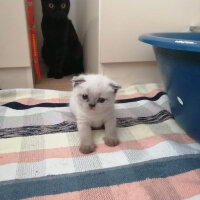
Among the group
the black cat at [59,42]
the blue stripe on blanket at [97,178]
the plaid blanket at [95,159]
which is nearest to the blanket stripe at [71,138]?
the plaid blanket at [95,159]

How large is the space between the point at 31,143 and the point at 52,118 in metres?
0.19

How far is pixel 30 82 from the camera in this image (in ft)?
4.46

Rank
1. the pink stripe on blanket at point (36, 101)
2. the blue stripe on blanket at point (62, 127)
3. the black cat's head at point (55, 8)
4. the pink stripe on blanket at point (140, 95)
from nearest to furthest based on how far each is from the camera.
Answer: the blue stripe on blanket at point (62, 127)
the pink stripe on blanket at point (36, 101)
the pink stripe on blanket at point (140, 95)
the black cat's head at point (55, 8)

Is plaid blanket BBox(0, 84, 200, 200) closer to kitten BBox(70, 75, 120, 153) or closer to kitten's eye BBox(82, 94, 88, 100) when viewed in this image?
kitten BBox(70, 75, 120, 153)

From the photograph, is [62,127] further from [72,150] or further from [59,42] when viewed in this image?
[59,42]

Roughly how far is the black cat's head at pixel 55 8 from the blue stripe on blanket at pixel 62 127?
84 centimetres

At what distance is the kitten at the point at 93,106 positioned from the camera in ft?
Answer: 2.53

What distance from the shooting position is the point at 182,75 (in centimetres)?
79

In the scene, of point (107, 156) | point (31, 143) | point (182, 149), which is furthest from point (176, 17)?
point (31, 143)

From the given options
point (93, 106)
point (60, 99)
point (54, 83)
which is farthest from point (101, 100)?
point (54, 83)

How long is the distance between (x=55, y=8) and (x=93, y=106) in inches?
38.4

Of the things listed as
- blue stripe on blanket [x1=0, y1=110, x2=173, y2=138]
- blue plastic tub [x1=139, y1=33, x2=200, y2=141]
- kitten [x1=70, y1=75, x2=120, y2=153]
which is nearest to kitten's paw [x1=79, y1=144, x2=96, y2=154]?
kitten [x1=70, y1=75, x2=120, y2=153]

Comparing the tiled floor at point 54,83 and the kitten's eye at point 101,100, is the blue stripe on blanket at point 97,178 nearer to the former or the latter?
the kitten's eye at point 101,100

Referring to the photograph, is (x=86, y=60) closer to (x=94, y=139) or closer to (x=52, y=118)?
(x=52, y=118)
